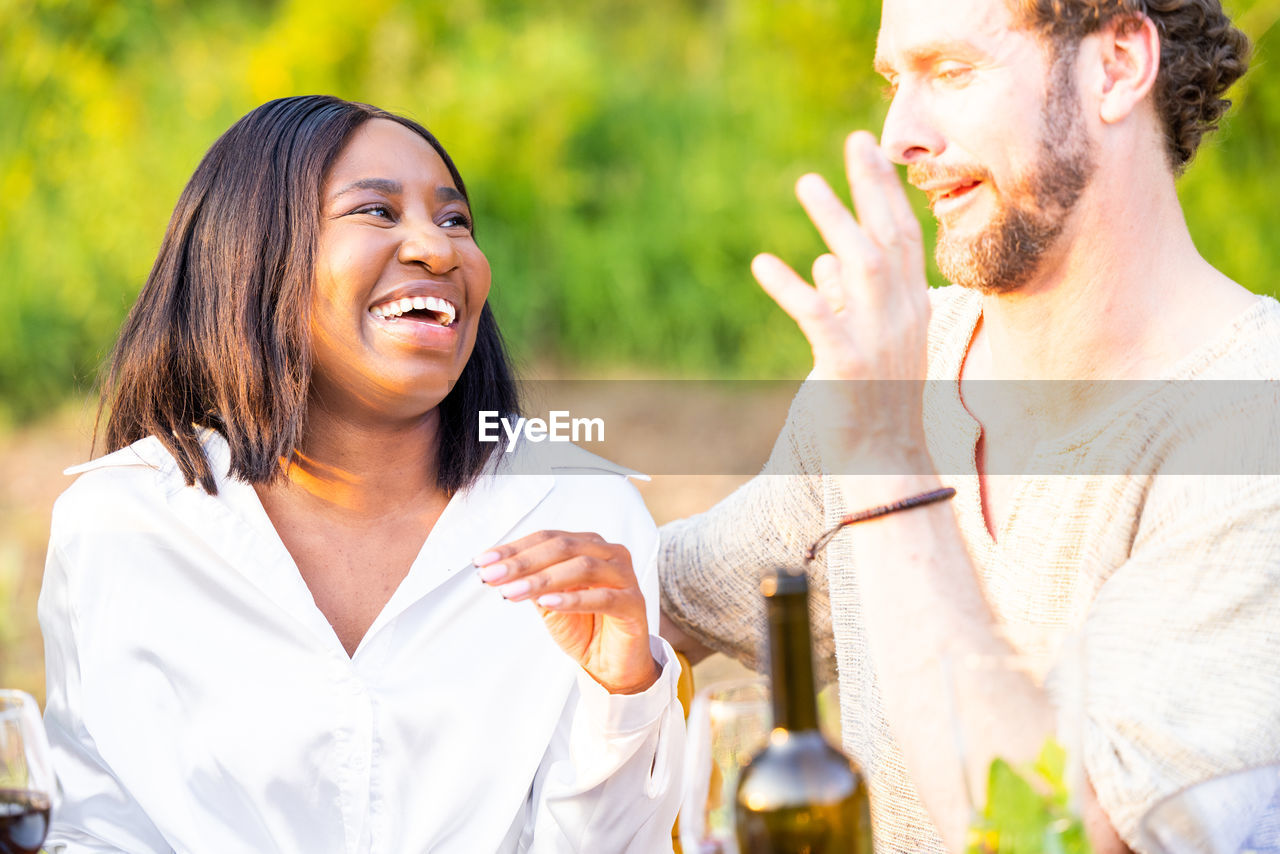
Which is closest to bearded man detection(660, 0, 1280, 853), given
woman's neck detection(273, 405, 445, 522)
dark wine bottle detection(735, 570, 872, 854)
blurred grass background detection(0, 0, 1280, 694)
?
dark wine bottle detection(735, 570, 872, 854)

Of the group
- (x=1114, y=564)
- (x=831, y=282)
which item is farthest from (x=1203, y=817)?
(x=831, y=282)

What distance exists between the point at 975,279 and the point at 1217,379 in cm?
35

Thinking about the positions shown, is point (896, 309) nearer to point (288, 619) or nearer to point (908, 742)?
point (908, 742)

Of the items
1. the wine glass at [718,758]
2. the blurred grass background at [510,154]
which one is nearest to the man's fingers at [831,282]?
the wine glass at [718,758]

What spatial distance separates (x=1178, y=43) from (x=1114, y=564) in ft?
2.52

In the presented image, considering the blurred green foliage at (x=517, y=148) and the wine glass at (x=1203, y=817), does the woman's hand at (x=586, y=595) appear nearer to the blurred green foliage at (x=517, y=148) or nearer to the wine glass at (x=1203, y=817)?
the wine glass at (x=1203, y=817)

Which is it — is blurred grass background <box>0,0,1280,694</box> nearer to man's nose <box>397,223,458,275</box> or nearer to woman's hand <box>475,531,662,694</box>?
man's nose <box>397,223,458,275</box>

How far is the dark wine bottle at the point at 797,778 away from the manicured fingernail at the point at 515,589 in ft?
1.44

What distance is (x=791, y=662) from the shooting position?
1.11m

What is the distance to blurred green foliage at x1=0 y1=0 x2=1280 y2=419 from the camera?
6.51m

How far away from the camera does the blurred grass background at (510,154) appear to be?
21.1 feet

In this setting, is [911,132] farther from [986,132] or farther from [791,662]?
[791,662]

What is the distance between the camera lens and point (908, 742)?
57.8 inches

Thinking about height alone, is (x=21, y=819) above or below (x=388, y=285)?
below
